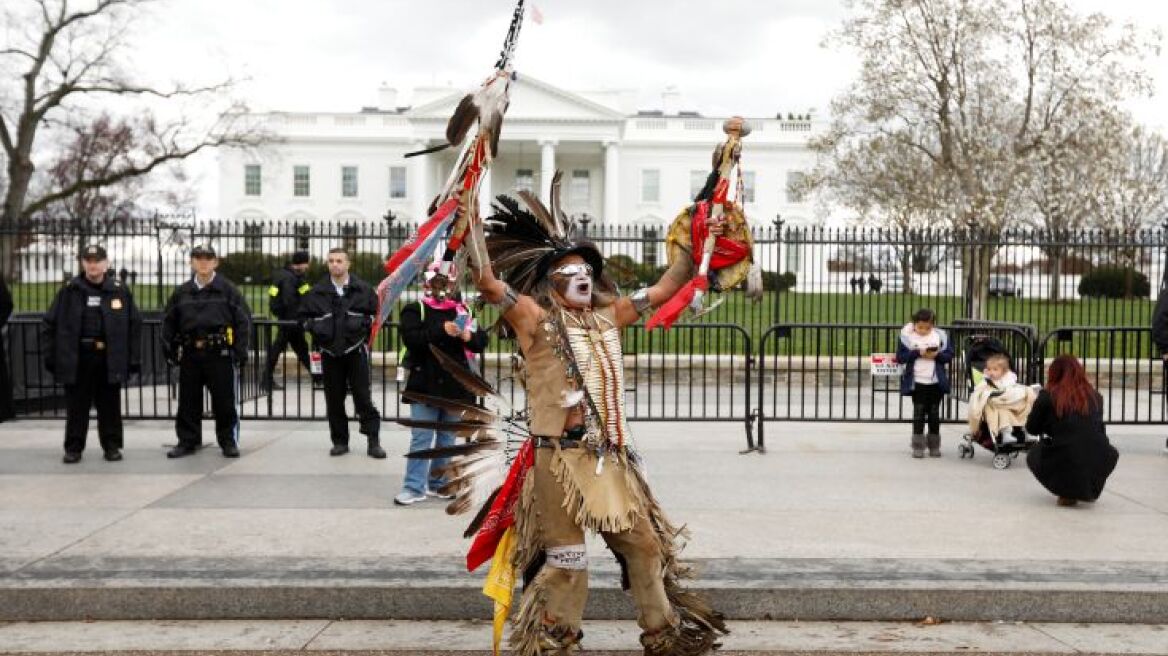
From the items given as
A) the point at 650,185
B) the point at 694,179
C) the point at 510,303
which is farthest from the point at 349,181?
the point at 510,303

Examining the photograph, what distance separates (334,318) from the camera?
8.84 meters

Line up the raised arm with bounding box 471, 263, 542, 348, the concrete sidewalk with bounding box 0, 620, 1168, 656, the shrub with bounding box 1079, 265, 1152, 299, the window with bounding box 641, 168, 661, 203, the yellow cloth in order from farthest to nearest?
the window with bounding box 641, 168, 661, 203
the shrub with bounding box 1079, 265, 1152, 299
the concrete sidewalk with bounding box 0, 620, 1168, 656
the yellow cloth
the raised arm with bounding box 471, 263, 542, 348

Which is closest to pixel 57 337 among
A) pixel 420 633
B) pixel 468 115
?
pixel 420 633

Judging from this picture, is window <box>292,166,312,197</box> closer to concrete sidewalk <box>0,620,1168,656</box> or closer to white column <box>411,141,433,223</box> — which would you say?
white column <box>411,141,433,223</box>

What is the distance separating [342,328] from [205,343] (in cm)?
116

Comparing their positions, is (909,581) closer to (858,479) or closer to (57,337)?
(858,479)

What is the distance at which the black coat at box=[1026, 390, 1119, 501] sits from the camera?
7.26 meters

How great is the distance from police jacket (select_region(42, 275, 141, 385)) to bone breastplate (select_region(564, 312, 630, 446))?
5679 millimetres

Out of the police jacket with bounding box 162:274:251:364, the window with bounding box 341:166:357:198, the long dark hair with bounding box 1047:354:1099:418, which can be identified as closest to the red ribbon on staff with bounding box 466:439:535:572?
the long dark hair with bounding box 1047:354:1099:418

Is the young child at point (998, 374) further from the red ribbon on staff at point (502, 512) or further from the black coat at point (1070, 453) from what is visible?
the red ribbon on staff at point (502, 512)

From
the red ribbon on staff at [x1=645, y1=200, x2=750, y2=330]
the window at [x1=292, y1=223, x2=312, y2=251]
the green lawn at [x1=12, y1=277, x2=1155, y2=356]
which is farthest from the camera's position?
the window at [x1=292, y1=223, x2=312, y2=251]

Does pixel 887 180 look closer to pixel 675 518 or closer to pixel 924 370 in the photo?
pixel 924 370

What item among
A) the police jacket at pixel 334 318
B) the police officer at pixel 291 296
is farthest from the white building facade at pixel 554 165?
the police jacket at pixel 334 318

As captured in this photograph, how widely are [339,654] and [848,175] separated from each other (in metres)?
26.4
